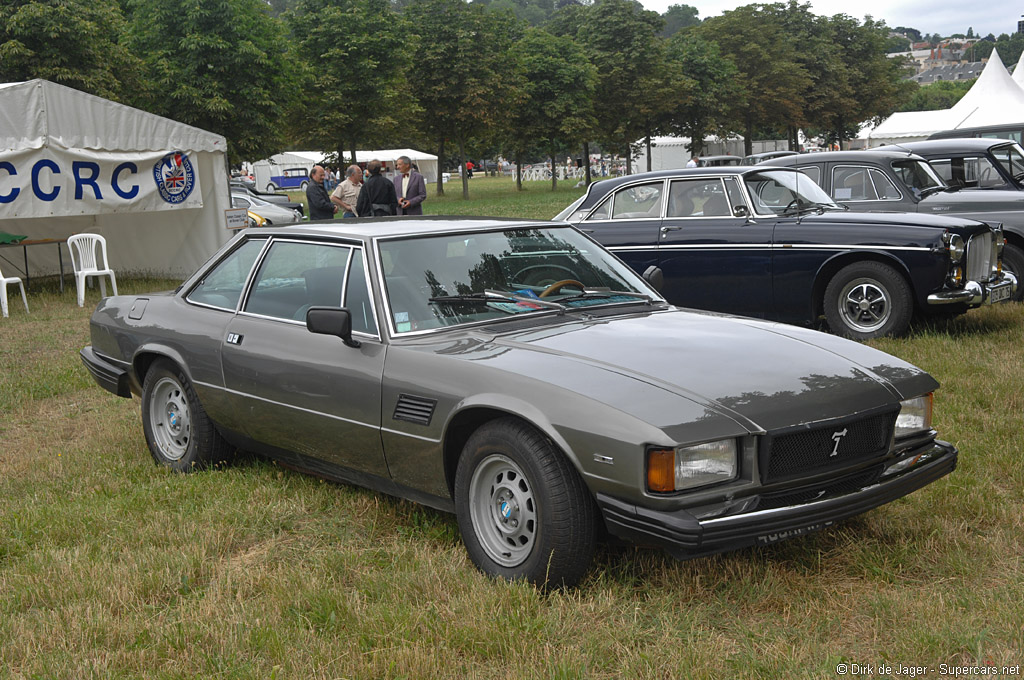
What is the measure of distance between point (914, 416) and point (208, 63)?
1227 inches

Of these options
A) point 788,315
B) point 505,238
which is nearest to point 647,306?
point 505,238

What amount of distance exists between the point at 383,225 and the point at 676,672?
2.72 meters

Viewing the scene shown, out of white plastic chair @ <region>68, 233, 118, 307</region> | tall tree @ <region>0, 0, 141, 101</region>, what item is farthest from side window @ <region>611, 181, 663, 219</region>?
tall tree @ <region>0, 0, 141, 101</region>

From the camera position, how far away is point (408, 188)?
47.8ft

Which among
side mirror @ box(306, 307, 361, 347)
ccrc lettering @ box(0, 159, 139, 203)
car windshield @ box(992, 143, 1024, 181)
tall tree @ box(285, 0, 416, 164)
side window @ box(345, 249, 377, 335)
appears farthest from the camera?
tall tree @ box(285, 0, 416, 164)

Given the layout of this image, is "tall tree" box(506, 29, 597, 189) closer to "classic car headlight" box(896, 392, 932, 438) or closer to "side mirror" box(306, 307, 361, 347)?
"side mirror" box(306, 307, 361, 347)

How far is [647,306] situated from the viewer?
4.79 metres

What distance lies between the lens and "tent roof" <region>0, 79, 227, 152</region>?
12.5m

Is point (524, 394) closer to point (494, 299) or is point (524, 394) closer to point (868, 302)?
point (494, 299)

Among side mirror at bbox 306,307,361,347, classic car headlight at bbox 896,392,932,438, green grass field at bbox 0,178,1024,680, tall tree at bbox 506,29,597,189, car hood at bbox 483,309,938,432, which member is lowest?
green grass field at bbox 0,178,1024,680

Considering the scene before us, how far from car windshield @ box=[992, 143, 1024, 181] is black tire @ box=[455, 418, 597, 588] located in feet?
33.0

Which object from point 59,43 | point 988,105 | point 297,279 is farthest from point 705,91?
point 297,279

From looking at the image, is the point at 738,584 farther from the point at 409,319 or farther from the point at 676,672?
the point at 409,319

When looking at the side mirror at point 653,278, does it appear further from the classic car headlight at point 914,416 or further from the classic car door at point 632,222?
the classic car door at point 632,222
